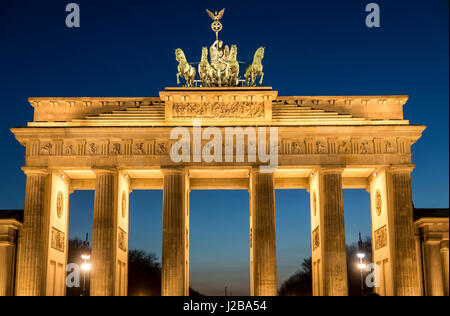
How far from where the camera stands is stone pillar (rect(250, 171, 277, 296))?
146ft

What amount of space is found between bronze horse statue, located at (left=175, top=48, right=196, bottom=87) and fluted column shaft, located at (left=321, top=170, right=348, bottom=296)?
1274cm

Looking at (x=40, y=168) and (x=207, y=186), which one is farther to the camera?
(x=207, y=186)

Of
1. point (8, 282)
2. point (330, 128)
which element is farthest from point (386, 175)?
point (8, 282)

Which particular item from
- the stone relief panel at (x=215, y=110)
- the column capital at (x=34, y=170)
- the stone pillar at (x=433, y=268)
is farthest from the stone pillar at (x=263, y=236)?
the column capital at (x=34, y=170)

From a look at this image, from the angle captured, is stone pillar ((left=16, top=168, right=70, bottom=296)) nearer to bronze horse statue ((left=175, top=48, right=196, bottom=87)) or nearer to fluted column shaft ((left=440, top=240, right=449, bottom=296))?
bronze horse statue ((left=175, top=48, right=196, bottom=87))

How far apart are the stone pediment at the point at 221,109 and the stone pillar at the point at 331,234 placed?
4.49 m

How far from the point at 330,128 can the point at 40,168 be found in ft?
71.1

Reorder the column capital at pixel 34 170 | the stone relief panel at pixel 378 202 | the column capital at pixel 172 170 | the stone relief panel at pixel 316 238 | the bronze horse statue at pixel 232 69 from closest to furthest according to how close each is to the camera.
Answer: the column capital at pixel 34 170, the column capital at pixel 172 170, the stone relief panel at pixel 316 238, the stone relief panel at pixel 378 202, the bronze horse statue at pixel 232 69

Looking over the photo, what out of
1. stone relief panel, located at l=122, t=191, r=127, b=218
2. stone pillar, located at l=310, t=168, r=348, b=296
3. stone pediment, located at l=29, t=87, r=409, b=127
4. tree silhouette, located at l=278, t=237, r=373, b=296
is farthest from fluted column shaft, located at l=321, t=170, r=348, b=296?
tree silhouette, located at l=278, t=237, r=373, b=296

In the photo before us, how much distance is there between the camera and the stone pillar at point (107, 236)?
4466 centimetres

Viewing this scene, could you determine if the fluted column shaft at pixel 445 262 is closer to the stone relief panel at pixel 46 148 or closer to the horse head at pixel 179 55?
the horse head at pixel 179 55

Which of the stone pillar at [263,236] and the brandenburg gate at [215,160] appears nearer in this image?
the stone pillar at [263,236]

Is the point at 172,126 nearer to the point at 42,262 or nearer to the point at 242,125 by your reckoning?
the point at 242,125

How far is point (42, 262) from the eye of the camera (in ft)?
148
